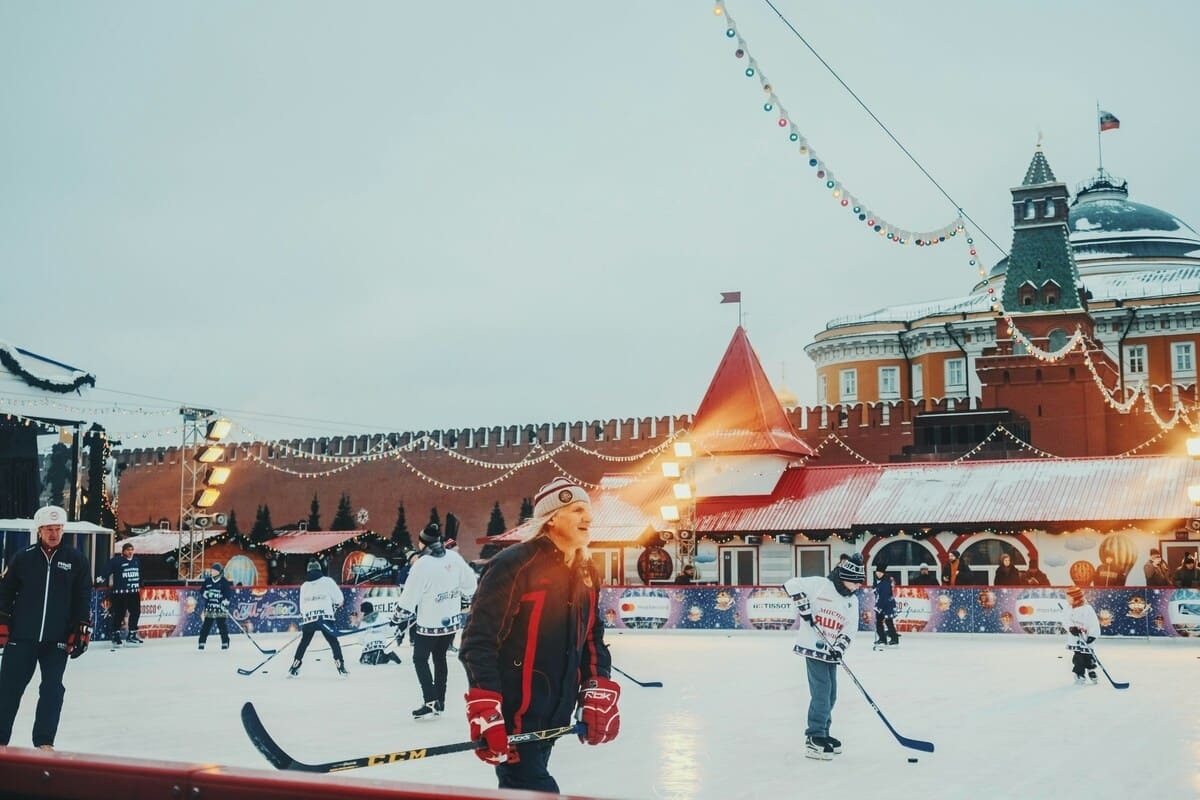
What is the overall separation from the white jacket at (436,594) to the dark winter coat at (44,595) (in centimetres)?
320

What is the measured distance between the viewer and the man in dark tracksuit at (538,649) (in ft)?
14.6

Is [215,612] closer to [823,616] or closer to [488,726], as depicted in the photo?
[823,616]

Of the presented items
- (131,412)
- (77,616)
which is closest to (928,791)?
(77,616)

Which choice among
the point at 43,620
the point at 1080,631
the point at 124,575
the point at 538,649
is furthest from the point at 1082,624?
the point at 124,575

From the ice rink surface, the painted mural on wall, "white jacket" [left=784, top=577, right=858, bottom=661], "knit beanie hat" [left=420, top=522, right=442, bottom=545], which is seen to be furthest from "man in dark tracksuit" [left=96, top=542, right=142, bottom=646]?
"white jacket" [left=784, top=577, right=858, bottom=661]

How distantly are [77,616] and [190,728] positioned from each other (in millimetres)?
2406

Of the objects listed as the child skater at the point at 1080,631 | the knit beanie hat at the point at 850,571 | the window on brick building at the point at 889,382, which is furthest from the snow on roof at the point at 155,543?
the knit beanie hat at the point at 850,571

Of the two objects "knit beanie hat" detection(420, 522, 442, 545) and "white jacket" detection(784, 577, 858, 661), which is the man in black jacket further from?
"white jacket" detection(784, 577, 858, 661)

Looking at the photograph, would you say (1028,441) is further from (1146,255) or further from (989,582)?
(1146,255)

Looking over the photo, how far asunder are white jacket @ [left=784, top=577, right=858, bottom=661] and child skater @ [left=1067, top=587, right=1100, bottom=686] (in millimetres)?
5815

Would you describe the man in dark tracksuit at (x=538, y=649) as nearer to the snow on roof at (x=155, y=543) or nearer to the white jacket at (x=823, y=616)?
the white jacket at (x=823, y=616)

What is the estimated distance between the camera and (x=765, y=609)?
972 inches

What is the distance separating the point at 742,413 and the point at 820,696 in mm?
27894

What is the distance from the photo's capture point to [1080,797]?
7.30m
